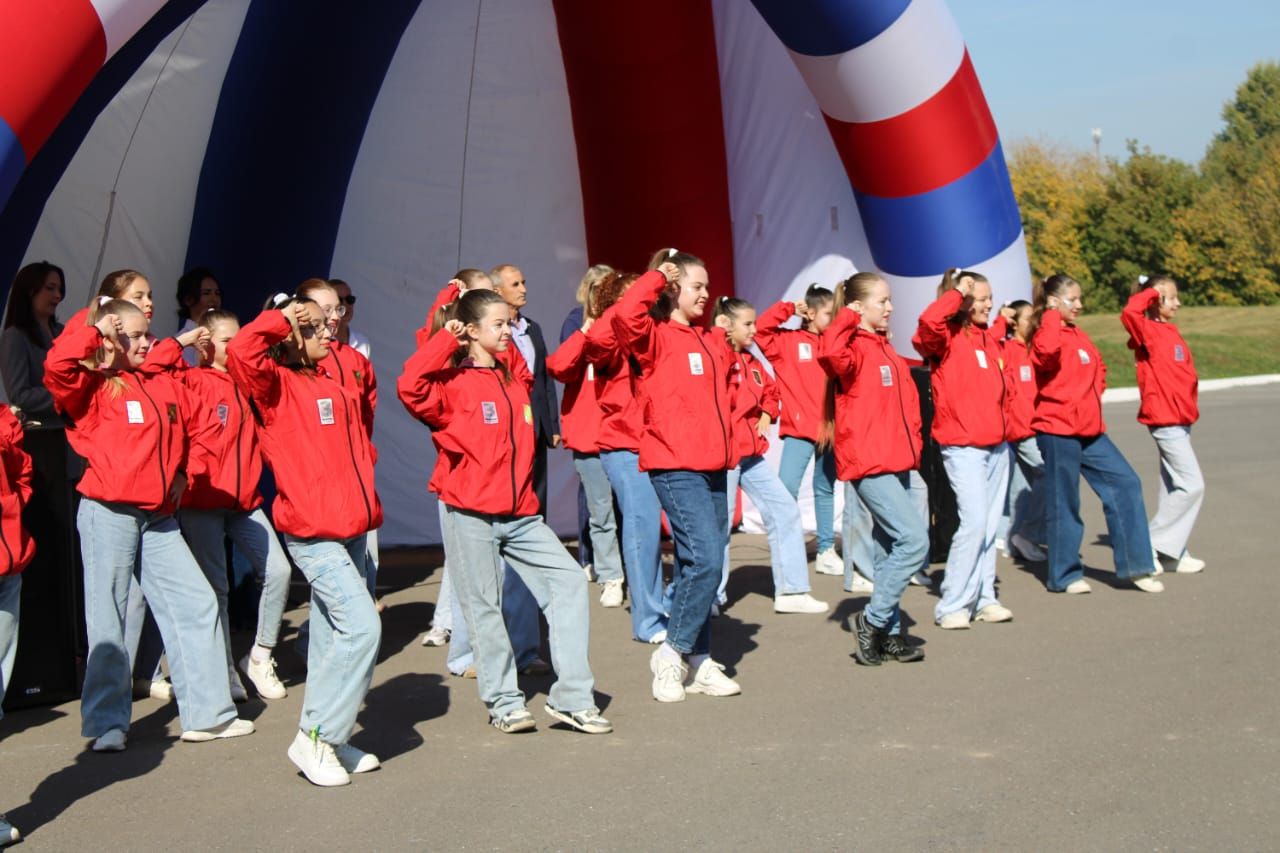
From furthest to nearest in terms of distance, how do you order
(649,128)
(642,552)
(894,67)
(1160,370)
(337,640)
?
(649,128) < (1160,370) < (894,67) < (642,552) < (337,640)

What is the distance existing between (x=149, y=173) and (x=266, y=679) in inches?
153

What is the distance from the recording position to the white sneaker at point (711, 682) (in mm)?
5965

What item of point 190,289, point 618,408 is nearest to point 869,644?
point 618,408

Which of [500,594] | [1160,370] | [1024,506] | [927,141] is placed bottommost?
[1024,506]

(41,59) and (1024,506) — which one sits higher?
(41,59)

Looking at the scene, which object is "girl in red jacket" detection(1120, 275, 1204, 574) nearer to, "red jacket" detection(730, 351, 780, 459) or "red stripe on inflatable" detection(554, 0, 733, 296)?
"red jacket" detection(730, 351, 780, 459)

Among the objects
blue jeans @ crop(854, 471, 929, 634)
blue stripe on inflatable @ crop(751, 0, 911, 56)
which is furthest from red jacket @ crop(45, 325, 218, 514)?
blue stripe on inflatable @ crop(751, 0, 911, 56)

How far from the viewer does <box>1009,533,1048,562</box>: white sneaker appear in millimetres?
8930

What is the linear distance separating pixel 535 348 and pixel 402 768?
8.97ft

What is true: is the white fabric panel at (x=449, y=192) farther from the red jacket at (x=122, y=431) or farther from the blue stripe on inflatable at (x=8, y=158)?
the red jacket at (x=122, y=431)

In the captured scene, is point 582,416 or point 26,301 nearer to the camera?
point 26,301

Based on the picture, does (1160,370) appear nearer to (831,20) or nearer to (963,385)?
(963,385)

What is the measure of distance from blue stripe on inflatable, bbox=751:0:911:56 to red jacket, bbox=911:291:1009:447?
1753 millimetres

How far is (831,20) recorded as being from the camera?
8.00 meters
